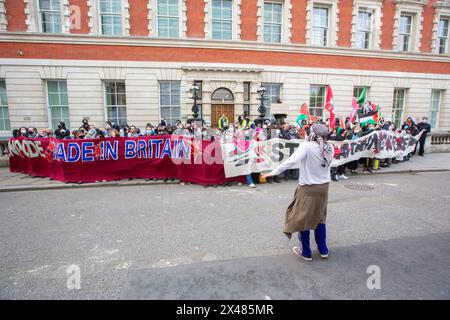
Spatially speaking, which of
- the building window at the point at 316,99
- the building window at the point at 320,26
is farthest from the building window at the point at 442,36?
the building window at the point at 316,99

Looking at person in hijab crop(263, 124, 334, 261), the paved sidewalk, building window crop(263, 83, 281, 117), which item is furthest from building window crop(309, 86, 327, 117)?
person in hijab crop(263, 124, 334, 261)

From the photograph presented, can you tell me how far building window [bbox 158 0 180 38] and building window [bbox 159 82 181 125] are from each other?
2.95 meters

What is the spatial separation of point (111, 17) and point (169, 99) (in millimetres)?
5618

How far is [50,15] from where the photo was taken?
13359mm

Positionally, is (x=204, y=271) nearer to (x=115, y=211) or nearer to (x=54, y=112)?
(x=115, y=211)

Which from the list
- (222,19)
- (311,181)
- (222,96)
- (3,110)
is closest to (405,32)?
(222,19)

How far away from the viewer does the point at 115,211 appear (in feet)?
17.8

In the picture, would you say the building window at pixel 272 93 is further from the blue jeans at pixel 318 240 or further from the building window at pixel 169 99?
the blue jeans at pixel 318 240

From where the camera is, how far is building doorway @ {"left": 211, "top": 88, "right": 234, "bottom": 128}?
1523 cm

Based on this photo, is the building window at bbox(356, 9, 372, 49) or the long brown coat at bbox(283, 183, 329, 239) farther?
the building window at bbox(356, 9, 372, 49)

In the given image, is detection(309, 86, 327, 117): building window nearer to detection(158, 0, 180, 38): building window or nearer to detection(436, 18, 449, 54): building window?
detection(158, 0, 180, 38): building window
